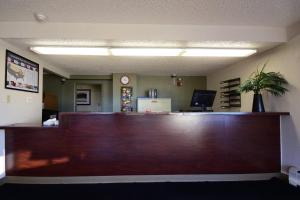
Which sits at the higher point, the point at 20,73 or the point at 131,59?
the point at 131,59

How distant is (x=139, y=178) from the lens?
331 centimetres

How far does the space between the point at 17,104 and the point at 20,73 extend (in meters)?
0.52

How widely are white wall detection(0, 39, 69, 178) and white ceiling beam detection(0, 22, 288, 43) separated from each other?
489 millimetres

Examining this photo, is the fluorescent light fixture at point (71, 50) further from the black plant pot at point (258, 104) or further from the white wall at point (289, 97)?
the white wall at point (289, 97)

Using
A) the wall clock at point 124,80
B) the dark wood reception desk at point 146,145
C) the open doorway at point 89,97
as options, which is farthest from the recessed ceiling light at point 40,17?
the open doorway at point 89,97

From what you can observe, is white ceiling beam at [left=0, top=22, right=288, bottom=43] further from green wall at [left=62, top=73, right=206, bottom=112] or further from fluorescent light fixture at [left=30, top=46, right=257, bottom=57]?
green wall at [left=62, top=73, right=206, bottom=112]

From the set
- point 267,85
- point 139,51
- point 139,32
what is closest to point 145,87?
point 139,51

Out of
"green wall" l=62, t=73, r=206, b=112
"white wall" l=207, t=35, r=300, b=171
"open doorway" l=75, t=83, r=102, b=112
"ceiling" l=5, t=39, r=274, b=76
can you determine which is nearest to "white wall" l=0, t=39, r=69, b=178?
"ceiling" l=5, t=39, r=274, b=76

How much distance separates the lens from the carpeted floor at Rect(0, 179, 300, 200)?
2818 mm

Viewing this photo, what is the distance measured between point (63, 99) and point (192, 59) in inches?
169

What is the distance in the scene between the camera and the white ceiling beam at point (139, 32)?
3.08m

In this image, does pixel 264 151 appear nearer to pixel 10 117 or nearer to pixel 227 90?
pixel 227 90

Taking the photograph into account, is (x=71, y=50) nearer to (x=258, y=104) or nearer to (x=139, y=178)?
(x=139, y=178)

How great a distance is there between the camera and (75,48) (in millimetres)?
3562
